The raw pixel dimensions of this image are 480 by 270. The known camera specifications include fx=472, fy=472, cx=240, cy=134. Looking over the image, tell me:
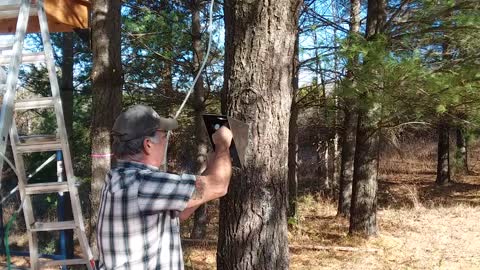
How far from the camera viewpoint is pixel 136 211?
2.04 meters

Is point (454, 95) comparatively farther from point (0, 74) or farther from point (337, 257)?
point (0, 74)

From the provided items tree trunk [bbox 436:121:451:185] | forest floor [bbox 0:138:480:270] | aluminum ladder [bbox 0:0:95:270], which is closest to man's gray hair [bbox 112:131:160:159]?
aluminum ladder [bbox 0:0:95:270]

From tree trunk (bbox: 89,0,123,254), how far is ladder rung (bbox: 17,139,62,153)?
4.80 ft

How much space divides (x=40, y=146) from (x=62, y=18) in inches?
47.4

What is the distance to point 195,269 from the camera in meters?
6.91

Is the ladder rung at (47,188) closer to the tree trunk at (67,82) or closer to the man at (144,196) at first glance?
the man at (144,196)

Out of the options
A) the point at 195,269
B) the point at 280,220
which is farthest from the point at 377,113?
the point at 280,220

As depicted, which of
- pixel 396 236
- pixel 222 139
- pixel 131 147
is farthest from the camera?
pixel 396 236

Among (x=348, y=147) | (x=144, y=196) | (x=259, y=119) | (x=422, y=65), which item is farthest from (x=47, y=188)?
(x=348, y=147)

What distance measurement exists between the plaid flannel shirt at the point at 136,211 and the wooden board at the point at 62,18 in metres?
2.36

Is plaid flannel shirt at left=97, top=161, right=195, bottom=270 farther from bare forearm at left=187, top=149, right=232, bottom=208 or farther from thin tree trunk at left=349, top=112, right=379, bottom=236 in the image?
thin tree trunk at left=349, top=112, right=379, bottom=236

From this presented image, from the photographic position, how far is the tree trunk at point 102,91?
5.20m

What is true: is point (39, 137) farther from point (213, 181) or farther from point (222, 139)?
point (213, 181)

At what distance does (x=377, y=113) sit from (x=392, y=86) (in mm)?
1326
